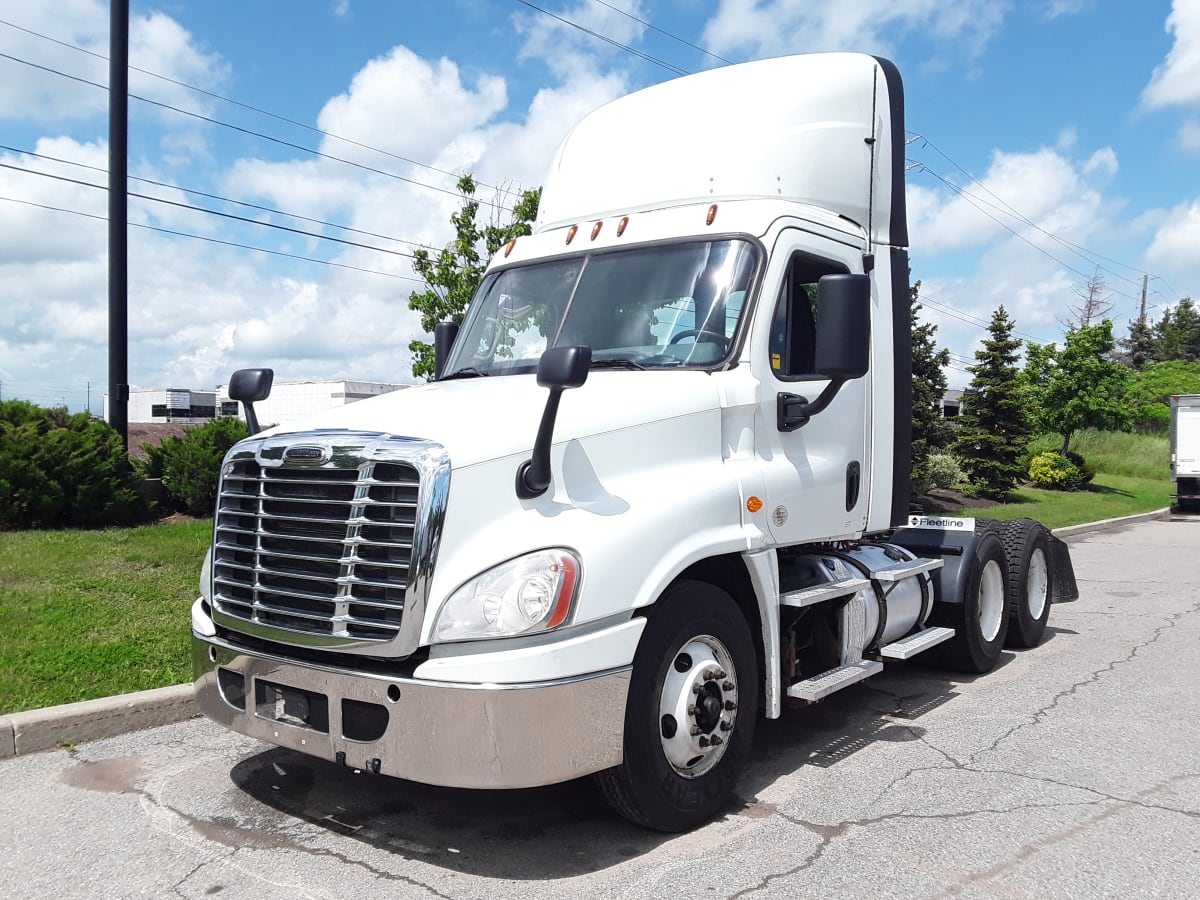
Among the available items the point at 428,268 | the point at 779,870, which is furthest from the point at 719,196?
the point at 428,268

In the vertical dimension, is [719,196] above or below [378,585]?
above

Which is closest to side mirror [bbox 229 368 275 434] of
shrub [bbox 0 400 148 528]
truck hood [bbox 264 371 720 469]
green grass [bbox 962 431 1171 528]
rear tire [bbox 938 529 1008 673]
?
truck hood [bbox 264 371 720 469]

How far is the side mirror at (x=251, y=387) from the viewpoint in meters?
4.83

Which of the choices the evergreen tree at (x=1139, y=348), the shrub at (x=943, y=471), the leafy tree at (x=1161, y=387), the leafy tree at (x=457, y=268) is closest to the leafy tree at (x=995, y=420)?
the shrub at (x=943, y=471)

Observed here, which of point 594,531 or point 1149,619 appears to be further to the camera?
point 1149,619

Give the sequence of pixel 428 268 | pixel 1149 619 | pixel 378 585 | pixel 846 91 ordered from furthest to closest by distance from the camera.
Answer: pixel 428 268 < pixel 1149 619 < pixel 846 91 < pixel 378 585

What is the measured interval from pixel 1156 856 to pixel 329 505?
3.54 m

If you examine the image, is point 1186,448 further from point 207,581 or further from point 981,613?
point 207,581

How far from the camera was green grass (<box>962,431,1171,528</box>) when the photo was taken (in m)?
21.7

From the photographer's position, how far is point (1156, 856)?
398cm

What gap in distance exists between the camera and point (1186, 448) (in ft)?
82.7

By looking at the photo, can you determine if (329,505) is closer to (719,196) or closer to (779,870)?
(779,870)

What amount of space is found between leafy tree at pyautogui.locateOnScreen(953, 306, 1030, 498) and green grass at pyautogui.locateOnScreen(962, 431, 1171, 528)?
0.91m

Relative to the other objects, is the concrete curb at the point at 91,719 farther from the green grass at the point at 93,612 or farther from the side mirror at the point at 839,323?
the side mirror at the point at 839,323
